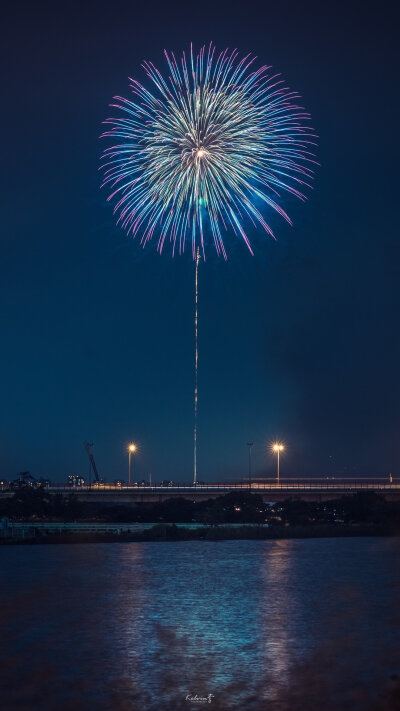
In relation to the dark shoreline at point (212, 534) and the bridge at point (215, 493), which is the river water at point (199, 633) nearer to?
the dark shoreline at point (212, 534)

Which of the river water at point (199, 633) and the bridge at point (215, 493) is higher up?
the bridge at point (215, 493)

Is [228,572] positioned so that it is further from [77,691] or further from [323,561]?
[77,691]

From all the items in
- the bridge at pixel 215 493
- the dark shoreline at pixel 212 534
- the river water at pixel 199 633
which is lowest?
the river water at pixel 199 633

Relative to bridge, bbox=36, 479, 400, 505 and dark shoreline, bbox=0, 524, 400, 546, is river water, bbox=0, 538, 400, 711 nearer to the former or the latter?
dark shoreline, bbox=0, 524, 400, 546

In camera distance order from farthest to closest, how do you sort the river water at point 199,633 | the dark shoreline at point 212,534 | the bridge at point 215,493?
the bridge at point 215,493 → the dark shoreline at point 212,534 → the river water at point 199,633

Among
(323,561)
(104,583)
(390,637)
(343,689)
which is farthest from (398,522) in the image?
(343,689)

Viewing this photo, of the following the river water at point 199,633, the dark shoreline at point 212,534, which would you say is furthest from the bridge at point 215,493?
the river water at point 199,633

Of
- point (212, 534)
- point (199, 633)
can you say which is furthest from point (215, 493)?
point (199, 633)
